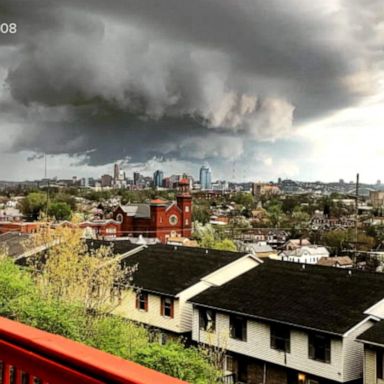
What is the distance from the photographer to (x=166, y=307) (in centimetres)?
980

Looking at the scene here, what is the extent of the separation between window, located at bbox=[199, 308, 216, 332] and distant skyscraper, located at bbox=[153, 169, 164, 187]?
4510 centimetres

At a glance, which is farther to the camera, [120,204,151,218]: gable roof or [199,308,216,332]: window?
[120,204,151,218]: gable roof

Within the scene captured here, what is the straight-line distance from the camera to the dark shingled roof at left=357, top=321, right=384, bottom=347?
6.75 m

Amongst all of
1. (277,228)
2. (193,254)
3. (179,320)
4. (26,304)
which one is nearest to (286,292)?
(179,320)

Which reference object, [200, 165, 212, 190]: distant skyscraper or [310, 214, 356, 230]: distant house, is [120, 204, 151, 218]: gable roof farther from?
[200, 165, 212, 190]: distant skyscraper

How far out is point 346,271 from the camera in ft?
29.1

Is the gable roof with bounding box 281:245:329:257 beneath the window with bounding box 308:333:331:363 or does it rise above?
beneath

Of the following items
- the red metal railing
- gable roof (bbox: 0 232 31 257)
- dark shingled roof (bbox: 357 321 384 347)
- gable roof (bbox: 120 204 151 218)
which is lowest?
dark shingled roof (bbox: 357 321 384 347)

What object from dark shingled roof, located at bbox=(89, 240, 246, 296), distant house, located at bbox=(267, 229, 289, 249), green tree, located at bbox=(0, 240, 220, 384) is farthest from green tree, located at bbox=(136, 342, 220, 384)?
distant house, located at bbox=(267, 229, 289, 249)

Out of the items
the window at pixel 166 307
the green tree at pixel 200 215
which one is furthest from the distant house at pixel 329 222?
the window at pixel 166 307

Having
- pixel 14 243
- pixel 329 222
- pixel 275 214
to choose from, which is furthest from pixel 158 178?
pixel 14 243

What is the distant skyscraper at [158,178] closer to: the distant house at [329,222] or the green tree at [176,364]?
the distant house at [329,222]

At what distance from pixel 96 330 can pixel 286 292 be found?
3.49 metres

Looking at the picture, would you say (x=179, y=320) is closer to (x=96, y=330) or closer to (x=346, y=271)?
(x=346, y=271)
